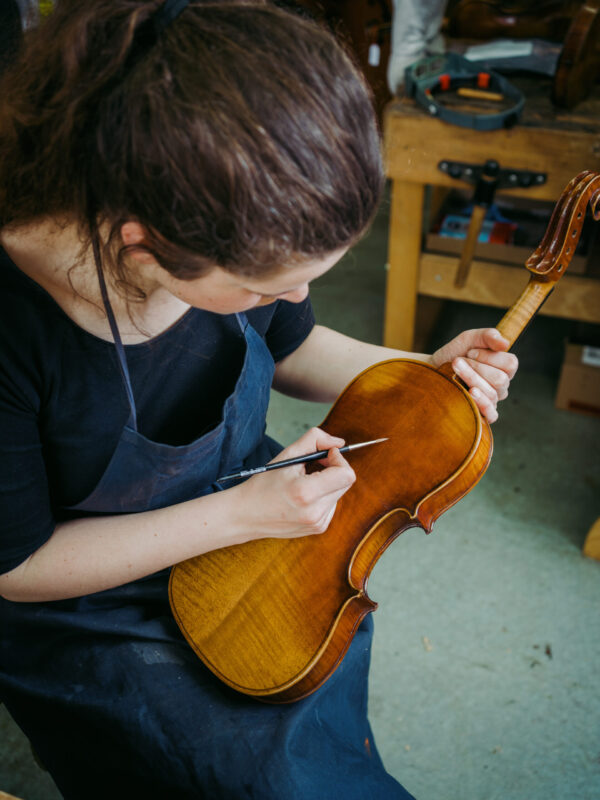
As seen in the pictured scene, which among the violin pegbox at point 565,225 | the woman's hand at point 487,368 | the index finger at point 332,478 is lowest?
the index finger at point 332,478

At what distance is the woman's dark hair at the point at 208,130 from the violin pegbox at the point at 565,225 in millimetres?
396

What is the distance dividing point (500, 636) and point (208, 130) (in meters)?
1.32

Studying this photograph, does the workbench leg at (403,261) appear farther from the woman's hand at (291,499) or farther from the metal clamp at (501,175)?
the woman's hand at (291,499)

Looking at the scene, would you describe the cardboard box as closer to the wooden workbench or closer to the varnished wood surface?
the wooden workbench

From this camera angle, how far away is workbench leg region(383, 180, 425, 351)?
1737mm

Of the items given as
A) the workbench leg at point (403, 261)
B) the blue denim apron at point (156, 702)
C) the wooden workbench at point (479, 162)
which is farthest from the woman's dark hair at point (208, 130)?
the workbench leg at point (403, 261)

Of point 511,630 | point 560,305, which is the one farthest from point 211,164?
point 560,305

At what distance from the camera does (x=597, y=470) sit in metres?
1.83

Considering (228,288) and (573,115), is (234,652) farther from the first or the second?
(573,115)

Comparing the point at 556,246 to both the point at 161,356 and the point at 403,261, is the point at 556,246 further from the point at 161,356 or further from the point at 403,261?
the point at 403,261

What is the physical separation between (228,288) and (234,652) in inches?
17.2

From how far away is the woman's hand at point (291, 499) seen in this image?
78 cm

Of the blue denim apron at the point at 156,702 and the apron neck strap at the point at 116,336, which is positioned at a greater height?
the apron neck strap at the point at 116,336

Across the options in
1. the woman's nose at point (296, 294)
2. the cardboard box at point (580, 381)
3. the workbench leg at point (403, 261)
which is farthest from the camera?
the cardboard box at point (580, 381)
